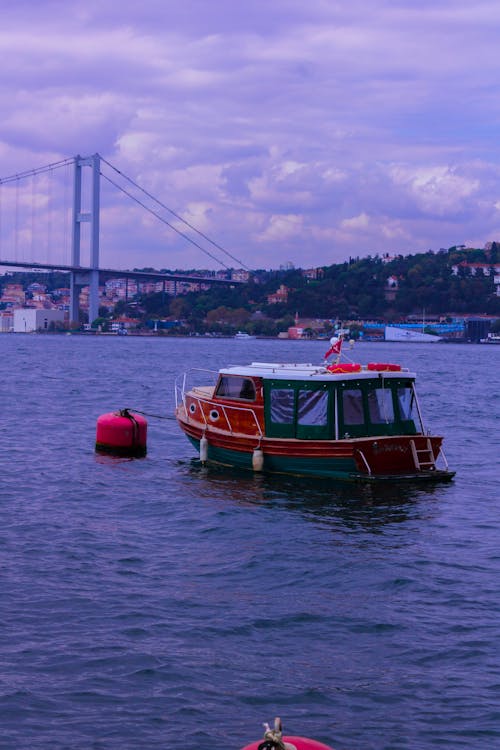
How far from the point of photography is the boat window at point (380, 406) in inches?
679

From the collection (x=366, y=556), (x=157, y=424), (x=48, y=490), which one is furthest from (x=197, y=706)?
(x=157, y=424)

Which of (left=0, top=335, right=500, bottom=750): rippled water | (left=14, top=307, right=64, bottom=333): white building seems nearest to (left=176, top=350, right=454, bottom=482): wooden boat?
(left=0, top=335, right=500, bottom=750): rippled water

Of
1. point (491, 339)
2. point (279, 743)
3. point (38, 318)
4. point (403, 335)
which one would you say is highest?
point (38, 318)

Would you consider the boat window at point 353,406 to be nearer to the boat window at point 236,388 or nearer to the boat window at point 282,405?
the boat window at point 282,405

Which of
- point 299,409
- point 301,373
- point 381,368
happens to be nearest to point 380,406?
point 381,368

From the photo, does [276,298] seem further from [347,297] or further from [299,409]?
[299,409]

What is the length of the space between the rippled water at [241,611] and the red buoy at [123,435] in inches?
72.6

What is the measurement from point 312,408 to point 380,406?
110 centimetres

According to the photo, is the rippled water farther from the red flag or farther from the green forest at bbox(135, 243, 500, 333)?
the green forest at bbox(135, 243, 500, 333)

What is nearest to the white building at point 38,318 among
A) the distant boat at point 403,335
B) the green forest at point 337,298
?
the green forest at point 337,298

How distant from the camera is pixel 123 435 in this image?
20.6 m

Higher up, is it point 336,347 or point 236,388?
point 336,347

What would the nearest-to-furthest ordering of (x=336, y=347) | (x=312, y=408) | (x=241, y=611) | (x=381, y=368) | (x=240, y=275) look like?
(x=241, y=611)
(x=312, y=408)
(x=381, y=368)
(x=336, y=347)
(x=240, y=275)

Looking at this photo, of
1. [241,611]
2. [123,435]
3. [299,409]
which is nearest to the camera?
[241,611]
